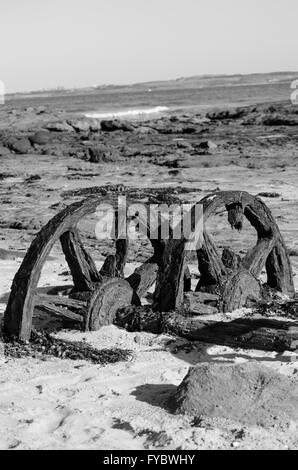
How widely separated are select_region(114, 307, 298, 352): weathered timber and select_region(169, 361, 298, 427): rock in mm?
732

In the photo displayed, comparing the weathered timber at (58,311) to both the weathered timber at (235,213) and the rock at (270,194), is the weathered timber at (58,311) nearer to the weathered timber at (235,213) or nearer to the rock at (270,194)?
the weathered timber at (235,213)

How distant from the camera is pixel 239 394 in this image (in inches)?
154

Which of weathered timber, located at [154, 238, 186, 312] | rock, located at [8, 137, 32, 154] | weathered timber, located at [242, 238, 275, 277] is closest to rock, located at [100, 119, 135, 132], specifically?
rock, located at [8, 137, 32, 154]

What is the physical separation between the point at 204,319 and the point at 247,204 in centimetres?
100

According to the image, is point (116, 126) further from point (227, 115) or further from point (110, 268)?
point (110, 268)

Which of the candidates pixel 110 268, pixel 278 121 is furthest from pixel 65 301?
pixel 278 121

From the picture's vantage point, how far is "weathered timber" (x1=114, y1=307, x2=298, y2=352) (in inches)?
190

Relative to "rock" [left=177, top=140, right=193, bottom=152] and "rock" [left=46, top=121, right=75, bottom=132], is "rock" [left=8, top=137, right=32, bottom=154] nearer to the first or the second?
"rock" [left=177, top=140, right=193, bottom=152]

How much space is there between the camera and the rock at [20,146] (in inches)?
859

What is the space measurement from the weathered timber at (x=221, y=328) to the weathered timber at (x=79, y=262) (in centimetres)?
38

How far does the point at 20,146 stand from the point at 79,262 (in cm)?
1707

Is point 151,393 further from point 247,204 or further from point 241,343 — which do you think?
point 247,204

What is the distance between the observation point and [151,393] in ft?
14.0

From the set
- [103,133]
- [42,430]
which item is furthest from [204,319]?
[103,133]
